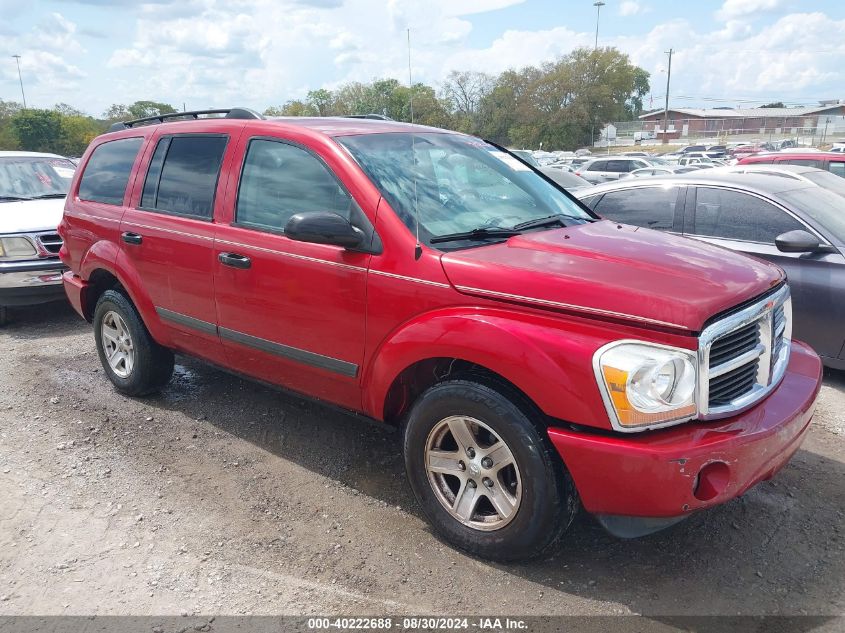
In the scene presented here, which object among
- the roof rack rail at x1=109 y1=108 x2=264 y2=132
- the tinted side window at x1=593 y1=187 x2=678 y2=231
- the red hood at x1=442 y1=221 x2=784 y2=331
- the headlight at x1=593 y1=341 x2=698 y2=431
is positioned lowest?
the headlight at x1=593 y1=341 x2=698 y2=431

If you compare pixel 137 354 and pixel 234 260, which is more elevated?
pixel 234 260

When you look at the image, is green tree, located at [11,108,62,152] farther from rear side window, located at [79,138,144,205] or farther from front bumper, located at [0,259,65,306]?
rear side window, located at [79,138,144,205]

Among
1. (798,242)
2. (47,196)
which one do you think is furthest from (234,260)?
(47,196)

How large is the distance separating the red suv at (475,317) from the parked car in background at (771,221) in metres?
1.75

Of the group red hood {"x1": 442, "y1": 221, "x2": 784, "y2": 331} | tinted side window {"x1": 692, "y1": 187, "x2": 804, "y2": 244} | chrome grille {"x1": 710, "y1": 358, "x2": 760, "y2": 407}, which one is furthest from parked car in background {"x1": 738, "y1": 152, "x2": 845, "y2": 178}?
chrome grille {"x1": 710, "y1": 358, "x2": 760, "y2": 407}

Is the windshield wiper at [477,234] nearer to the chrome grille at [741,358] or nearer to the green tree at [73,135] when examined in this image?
the chrome grille at [741,358]

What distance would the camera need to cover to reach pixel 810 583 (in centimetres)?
279

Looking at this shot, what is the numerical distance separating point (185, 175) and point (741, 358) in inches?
129

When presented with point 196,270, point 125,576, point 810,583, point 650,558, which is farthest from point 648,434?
point 196,270

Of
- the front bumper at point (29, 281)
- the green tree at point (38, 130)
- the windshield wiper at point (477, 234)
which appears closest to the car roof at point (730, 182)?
the windshield wiper at point (477, 234)

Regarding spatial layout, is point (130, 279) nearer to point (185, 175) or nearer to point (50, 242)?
point (185, 175)

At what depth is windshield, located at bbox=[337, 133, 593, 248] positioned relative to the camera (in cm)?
320

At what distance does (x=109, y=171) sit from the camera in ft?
15.8

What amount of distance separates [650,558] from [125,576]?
7.67ft
